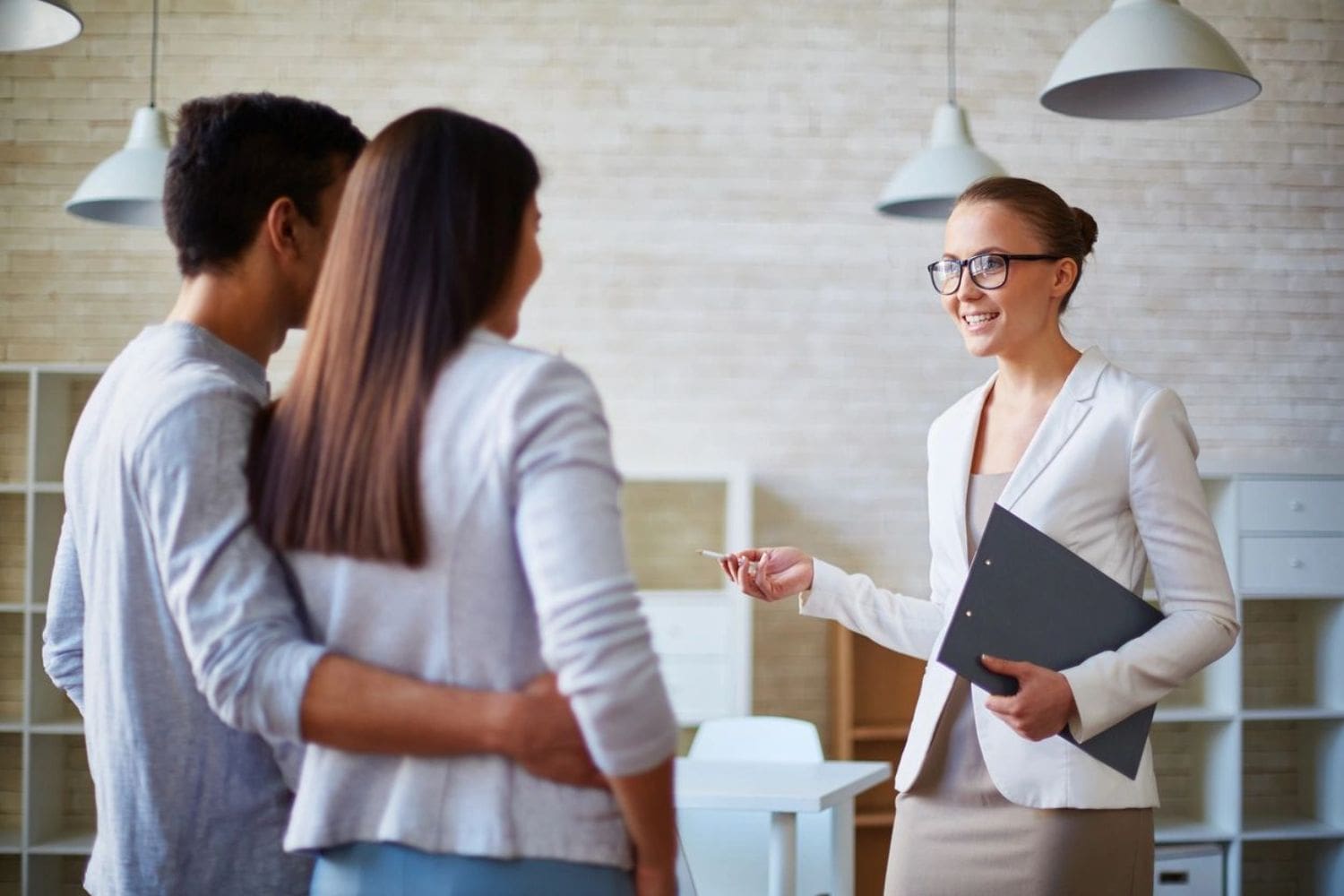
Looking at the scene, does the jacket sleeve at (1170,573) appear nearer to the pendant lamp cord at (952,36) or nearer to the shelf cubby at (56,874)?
the pendant lamp cord at (952,36)

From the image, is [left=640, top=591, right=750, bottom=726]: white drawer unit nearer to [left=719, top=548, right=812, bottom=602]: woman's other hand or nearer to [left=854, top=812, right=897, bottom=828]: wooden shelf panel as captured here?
[left=854, top=812, right=897, bottom=828]: wooden shelf panel

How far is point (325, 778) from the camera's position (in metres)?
1.29

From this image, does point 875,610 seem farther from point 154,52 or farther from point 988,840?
point 154,52

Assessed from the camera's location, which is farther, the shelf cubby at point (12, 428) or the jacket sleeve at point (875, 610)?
the shelf cubby at point (12, 428)

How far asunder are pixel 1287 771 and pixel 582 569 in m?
5.52

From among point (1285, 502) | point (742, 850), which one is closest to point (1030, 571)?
point (742, 850)

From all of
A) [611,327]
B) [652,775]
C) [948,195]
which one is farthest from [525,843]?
[611,327]

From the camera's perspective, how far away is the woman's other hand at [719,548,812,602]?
2318 millimetres

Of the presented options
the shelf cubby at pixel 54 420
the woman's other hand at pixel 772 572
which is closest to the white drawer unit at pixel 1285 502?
the woman's other hand at pixel 772 572

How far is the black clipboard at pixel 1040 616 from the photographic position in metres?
1.85

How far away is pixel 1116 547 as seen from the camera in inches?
81.0

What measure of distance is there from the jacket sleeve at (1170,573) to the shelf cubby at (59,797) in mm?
→ 4269

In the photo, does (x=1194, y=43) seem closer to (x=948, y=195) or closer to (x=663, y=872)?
(x=948, y=195)

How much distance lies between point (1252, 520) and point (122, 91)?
4.85 metres
